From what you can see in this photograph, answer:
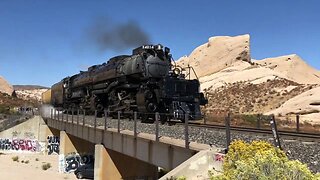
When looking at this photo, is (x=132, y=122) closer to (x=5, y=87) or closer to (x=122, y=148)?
(x=122, y=148)

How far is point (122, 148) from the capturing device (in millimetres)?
17484

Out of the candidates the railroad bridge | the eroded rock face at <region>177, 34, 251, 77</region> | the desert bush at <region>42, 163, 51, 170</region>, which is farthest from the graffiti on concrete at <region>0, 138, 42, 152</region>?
the eroded rock face at <region>177, 34, 251, 77</region>

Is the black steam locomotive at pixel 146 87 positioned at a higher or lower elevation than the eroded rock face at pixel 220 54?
lower

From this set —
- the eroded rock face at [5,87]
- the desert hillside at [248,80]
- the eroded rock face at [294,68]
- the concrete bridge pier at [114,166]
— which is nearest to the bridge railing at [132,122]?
the concrete bridge pier at [114,166]

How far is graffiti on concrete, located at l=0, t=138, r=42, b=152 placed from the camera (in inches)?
1800

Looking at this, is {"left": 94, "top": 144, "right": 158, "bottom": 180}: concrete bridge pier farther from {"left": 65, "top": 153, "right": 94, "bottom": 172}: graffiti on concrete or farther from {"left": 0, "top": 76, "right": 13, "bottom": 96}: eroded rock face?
{"left": 0, "top": 76, "right": 13, "bottom": 96}: eroded rock face

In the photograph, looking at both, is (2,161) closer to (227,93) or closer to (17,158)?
(17,158)

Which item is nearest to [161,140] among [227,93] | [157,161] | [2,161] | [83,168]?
[157,161]

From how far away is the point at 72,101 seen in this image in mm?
37375

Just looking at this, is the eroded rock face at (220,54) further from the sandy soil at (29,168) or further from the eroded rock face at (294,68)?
the sandy soil at (29,168)

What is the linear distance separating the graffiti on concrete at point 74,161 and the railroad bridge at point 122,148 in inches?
16.4

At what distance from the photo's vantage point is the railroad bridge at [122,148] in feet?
39.6

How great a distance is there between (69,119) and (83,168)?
Result: 452 cm

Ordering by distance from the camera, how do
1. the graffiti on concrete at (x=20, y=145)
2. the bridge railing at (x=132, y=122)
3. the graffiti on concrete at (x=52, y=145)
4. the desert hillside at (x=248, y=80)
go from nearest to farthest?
the bridge railing at (x=132, y=122)
the graffiti on concrete at (x=20, y=145)
the graffiti on concrete at (x=52, y=145)
the desert hillside at (x=248, y=80)
